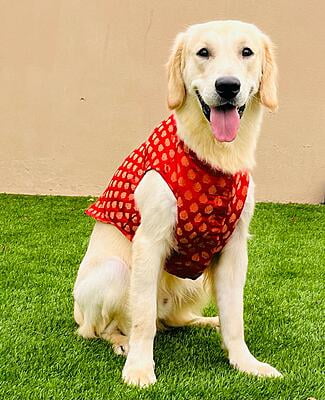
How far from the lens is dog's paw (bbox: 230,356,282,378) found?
2.43 meters

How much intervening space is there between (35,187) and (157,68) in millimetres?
1797

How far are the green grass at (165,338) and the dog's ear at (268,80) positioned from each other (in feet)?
3.31

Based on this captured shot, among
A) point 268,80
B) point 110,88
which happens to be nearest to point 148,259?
point 268,80

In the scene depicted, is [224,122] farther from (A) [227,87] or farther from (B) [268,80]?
(B) [268,80]

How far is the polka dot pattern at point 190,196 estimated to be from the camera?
2.38 metres

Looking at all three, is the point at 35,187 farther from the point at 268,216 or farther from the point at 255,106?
the point at 255,106

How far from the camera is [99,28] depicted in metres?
6.81

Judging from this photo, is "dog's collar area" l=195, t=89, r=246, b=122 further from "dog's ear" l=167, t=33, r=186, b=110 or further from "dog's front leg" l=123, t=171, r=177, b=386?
"dog's front leg" l=123, t=171, r=177, b=386

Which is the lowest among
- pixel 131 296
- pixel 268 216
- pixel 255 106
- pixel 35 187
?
pixel 35 187

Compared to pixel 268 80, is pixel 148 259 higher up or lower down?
lower down

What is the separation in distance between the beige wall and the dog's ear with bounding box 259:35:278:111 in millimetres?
4354

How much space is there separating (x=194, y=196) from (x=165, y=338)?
80 centimetres

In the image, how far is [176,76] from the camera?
2.51 metres

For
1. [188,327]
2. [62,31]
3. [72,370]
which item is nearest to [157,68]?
[62,31]
